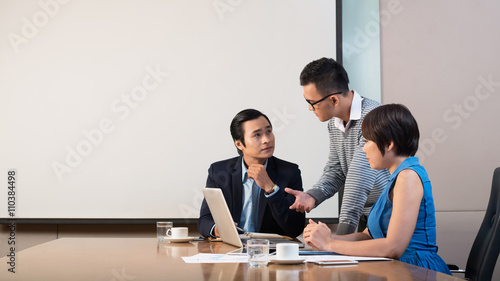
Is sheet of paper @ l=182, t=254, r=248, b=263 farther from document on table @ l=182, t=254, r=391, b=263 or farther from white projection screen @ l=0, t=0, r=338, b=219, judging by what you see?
white projection screen @ l=0, t=0, r=338, b=219

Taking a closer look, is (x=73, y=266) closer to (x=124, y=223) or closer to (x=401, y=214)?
(x=401, y=214)

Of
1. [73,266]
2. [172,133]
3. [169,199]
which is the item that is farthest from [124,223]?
[73,266]

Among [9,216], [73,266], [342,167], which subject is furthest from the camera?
[9,216]

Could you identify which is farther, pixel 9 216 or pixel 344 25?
pixel 344 25

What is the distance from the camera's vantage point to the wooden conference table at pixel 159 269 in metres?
1.45

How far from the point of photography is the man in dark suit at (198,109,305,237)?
107 inches

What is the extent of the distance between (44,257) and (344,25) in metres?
2.77

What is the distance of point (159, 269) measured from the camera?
1625 millimetres

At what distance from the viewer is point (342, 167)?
2904mm
